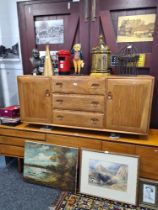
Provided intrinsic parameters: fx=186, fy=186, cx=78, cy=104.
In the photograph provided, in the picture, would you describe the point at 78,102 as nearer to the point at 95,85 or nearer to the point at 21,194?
the point at 95,85

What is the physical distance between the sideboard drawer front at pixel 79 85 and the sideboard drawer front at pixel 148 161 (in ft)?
2.07

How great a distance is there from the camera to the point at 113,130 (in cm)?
175

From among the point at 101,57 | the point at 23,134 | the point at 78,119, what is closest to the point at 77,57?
the point at 101,57

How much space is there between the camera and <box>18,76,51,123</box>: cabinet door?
1864 millimetres

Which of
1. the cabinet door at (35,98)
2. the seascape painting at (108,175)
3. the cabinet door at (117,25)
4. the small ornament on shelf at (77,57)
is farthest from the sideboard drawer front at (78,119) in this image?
the cabinet door at (117,25)

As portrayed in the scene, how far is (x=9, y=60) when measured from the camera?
2438 millimetres

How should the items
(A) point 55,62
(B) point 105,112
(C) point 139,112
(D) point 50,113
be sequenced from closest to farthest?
(C) point 139,112
(B) point 105,112
(D) point 50,113
(A) point 55,62

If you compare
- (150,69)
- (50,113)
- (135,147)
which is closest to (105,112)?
(135,147)

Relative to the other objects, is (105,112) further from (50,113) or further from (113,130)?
(50,113)

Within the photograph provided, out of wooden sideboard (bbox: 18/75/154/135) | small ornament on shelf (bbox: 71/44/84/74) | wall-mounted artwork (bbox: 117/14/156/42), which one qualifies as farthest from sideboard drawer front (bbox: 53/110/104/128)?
wall-mounted artwork (bbox: 117/14/156/42)

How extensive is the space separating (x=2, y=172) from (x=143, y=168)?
A: 5.26 feet

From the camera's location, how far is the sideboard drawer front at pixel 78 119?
178cm

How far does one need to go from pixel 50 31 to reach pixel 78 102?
100 cm

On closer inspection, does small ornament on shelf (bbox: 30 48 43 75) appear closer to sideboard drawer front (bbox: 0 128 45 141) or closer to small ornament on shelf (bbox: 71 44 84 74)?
small ornament on shelf (bbox: 71 44 84 74)
